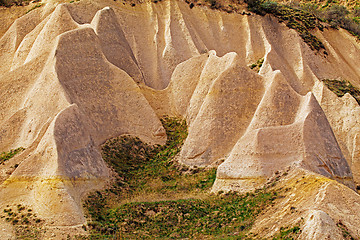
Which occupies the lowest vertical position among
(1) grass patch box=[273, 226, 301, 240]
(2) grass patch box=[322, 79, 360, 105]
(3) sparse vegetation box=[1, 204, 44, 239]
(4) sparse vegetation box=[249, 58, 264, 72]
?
(2) grass patch box=[322, 79, 360, 105]

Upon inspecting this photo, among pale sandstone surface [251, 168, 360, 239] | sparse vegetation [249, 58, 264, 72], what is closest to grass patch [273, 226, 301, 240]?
pale sandstone surface [251, 168, 360, 239]

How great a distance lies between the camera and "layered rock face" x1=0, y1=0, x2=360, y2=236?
39.8m

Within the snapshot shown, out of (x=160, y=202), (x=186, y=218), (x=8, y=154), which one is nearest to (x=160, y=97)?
(x=160, y=202)

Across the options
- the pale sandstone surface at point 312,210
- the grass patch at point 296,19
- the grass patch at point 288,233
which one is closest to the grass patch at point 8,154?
the pale sandstone surface at point 312,210

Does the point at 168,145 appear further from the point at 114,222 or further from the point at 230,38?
the point at 230,38

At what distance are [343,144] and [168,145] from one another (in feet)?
46.6

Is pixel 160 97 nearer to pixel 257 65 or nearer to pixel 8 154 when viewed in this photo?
pixel 257 65

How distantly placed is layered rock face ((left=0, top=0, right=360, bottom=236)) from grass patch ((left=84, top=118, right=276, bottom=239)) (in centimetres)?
103

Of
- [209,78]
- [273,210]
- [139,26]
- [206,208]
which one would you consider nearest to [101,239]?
[206,208]

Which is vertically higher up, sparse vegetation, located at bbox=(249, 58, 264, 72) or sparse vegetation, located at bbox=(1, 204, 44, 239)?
sparse vegetation, located at bbox=(1, 204, 44, 239)

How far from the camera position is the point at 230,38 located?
60438 mm

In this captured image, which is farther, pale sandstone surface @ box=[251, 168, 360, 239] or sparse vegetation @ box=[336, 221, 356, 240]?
sparse vegetation @ box=[336, 221, 356, 240]

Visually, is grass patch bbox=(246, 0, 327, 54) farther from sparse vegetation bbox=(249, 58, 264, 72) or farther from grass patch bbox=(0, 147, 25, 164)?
grass patch bbox=(0, 147, 25, 164)

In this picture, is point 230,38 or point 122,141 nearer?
point 122,141
